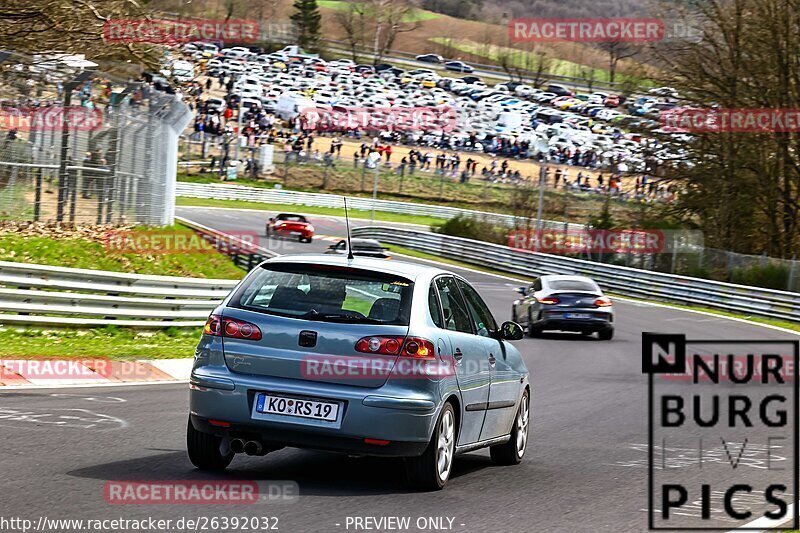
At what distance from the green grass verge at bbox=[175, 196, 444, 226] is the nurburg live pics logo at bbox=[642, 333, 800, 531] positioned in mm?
47059

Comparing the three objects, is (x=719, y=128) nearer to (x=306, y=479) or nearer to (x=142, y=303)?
(x=142, y=303)

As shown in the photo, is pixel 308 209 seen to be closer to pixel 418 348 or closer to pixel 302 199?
pixel 302 199

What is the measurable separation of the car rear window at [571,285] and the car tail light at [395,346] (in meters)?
18.3

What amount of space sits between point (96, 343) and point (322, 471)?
339 inches

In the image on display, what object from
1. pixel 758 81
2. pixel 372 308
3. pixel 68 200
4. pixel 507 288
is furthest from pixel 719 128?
pixel 372 308

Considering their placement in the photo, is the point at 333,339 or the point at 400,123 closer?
the point at 333,339

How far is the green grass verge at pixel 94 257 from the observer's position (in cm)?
1836

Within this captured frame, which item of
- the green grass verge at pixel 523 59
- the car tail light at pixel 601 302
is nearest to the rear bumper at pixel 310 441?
the car tail light at pixel 601 302

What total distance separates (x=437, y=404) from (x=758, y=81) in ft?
122

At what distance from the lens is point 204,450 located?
7.76 m

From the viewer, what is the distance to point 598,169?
236 feet
